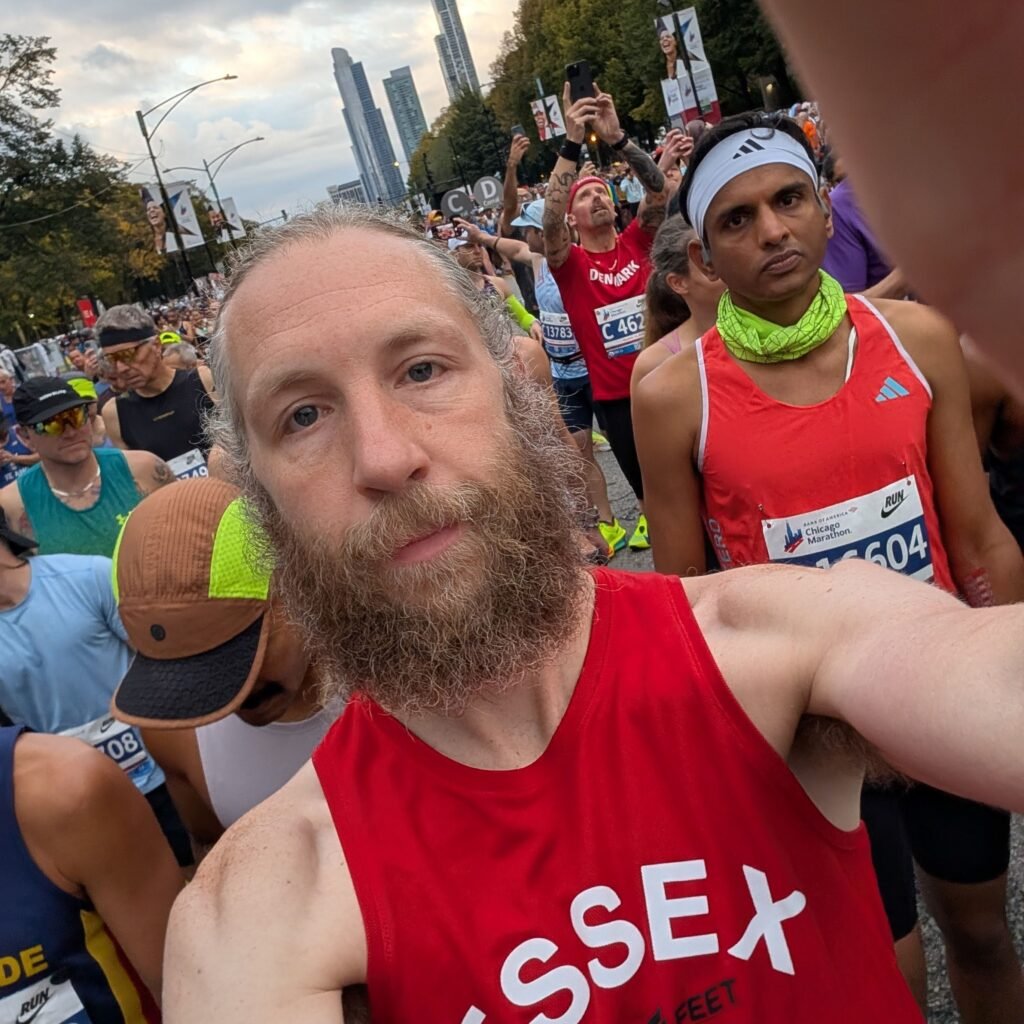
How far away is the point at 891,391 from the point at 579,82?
4.33 m

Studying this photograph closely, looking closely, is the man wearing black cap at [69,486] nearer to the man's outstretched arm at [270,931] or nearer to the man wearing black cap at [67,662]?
the man wearing black cap at [67,662]

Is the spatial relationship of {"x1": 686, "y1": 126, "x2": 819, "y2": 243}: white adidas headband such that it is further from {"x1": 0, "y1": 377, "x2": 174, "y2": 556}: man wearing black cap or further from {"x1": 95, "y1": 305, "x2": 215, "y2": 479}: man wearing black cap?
{"x1": 95, "y1": 305, "x2": 215, "y2": 479}: man wearing black cap

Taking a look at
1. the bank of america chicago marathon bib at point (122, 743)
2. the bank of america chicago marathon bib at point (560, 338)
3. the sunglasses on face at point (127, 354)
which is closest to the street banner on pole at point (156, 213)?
the sunglasses on face at point (127, 354)

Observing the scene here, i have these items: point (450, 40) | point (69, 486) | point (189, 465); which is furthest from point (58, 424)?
point (450, 40)

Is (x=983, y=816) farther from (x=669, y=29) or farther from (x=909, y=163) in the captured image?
(x=669, y=29)

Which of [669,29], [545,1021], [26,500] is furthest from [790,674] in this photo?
[669,29]

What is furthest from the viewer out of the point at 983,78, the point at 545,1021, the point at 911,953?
the point at 911,953

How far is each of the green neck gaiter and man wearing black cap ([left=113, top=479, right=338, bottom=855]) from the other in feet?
4.47

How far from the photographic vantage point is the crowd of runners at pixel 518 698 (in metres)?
1.15

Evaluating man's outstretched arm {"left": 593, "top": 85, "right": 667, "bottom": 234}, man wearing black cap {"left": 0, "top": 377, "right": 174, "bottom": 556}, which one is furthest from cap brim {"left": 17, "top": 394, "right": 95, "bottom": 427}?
man's outstretched arm {"left": 593, "top": 85, "right": 667, "bottom": 234}

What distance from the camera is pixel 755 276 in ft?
7.82

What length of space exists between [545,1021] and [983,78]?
119 cm

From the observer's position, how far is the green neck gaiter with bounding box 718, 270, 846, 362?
7.32 feet

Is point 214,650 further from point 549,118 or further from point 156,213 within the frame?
point 549,118
